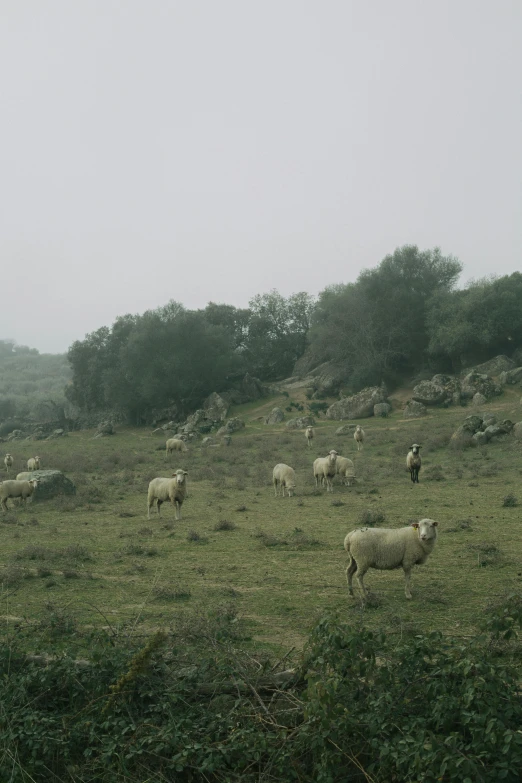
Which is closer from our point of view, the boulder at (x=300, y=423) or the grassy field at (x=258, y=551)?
the grassy field at (x=258, y=551)

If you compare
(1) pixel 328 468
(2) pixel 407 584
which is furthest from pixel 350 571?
(1) pixel 328 468

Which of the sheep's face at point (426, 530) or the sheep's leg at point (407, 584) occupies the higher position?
the sheep's face at point (426, 530)

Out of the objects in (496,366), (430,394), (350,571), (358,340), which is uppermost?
(358,340)

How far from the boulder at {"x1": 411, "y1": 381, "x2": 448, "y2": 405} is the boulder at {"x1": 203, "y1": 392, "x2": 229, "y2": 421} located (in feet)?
55.5

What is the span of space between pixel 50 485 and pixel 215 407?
3577 centimetres

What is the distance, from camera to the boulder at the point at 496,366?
48.9 meters

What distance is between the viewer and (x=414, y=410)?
44.2 meters

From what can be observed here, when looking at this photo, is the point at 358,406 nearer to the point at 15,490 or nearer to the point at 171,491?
the point at 15,490

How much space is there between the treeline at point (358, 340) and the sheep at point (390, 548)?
44.9 metres

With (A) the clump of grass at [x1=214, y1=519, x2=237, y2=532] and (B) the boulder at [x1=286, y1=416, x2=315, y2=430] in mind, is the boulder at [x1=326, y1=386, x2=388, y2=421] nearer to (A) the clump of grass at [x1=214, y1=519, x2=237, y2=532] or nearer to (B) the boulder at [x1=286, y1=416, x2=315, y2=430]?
(B) the boulder at [x1=286, y1=416, x2=315, y2=430]

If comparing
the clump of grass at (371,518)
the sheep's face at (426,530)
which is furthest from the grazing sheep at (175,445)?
the sheep's face at (426,530)

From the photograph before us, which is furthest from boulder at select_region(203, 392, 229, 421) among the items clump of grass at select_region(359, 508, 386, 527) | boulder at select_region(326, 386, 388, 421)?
clump of grass at select_region(359, 508, 386, 527)

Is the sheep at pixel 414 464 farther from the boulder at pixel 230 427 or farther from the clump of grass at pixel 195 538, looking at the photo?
the boulder at pixel 230 427

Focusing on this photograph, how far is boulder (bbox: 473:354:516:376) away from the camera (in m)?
48.9
